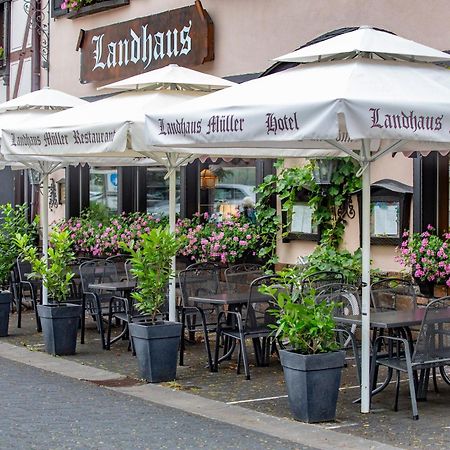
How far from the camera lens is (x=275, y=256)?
13.5m

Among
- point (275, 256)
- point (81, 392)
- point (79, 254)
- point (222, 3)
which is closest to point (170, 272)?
point (81, 392)

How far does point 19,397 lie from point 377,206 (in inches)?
189

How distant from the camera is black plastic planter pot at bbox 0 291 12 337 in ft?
42.0

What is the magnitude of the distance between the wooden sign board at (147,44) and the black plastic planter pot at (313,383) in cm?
757

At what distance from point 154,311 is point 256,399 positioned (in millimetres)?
1425

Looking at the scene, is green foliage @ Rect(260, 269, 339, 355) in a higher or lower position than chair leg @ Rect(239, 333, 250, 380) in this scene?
higher

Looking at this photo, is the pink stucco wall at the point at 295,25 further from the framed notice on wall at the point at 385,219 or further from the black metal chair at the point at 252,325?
the black metal chair at the point at 252,325

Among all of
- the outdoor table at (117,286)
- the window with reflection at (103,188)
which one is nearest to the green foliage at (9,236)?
the window with reflection at (103,188)

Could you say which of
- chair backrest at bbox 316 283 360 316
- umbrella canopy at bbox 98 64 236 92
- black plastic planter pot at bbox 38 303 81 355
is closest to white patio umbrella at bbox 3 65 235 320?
umbrella canopy at bbox 98 64 236 92

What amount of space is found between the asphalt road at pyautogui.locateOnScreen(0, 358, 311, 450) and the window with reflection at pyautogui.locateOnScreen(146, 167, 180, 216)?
22.9 ft

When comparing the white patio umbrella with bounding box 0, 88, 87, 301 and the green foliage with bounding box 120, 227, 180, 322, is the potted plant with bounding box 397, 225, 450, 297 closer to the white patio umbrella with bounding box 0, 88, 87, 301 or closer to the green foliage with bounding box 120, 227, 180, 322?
the green foliage with bounding box 120, 227, 180, 322

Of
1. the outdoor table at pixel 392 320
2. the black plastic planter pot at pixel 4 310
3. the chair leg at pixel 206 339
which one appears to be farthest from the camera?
the black plastic planter pot at pixel 4 310

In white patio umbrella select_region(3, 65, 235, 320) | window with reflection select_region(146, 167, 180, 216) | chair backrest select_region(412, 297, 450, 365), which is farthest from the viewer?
window with reflection select_region(146, 167, 180, 216)

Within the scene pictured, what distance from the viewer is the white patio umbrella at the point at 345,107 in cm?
730
